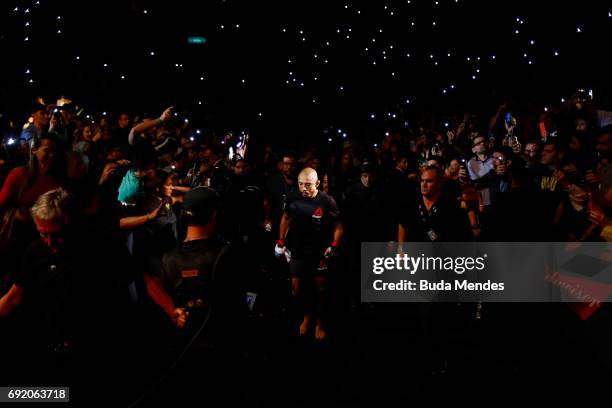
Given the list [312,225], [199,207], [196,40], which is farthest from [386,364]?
[196,40]

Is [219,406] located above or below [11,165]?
below

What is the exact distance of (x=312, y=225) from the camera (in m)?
8.54

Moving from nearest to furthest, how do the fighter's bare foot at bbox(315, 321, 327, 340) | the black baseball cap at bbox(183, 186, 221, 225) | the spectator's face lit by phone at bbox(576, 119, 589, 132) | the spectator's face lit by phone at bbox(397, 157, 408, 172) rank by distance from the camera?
the black baseball cap at bbox(183, 186, 221, 225) < the fighter's bare foot at bbox(315, 321, 327, 340) < the spectator's face lit by phone at bbox(397, 157, 408, 172) < the spectator's face lit by phone at bbox(576, 119, 589, 132)

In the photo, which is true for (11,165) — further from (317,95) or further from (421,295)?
(317,95)

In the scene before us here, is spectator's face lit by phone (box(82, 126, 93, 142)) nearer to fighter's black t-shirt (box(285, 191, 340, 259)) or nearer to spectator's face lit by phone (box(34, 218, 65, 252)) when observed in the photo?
fighter's black t-shirt (box(285, 191, 340, 259))

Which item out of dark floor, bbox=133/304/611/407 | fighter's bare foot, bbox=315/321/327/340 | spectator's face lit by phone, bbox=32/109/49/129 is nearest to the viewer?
dark floor, bbox=133/304/611/407

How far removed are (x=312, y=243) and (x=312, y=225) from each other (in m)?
0.24

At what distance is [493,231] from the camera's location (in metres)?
7.87

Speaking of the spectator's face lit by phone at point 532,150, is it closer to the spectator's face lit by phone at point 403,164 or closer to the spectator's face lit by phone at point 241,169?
the spectator's face lit by phone at point 403,164

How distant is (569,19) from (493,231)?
11087 mm

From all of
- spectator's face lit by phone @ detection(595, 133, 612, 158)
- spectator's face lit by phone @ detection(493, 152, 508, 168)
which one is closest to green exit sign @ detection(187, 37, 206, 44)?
spectator's face lit by phone @ detection(493, 152, 508, 168)

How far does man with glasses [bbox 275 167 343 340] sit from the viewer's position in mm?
8461

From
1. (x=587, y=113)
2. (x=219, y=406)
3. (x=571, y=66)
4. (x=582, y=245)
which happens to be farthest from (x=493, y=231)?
(x=571, y=66)

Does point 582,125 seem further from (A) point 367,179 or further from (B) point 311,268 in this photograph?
(B) point 311,268
